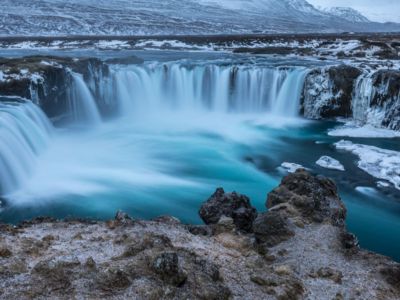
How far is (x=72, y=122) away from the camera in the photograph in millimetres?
20672

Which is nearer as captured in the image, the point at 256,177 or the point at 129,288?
the point at 129,288

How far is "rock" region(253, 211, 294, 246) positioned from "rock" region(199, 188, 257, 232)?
0.72m

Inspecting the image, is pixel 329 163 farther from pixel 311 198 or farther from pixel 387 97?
pixel 387 97

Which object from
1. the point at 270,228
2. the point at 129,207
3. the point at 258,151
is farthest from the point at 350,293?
the point at 258,151

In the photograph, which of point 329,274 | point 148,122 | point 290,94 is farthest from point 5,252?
point 290,94

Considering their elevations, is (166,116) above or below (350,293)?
A: below

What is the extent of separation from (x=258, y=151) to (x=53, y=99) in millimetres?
8814

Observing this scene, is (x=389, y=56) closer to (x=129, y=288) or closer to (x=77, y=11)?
(x=129, y=288)

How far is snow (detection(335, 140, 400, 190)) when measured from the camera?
580 inches

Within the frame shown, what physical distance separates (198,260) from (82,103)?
1637 centimetres

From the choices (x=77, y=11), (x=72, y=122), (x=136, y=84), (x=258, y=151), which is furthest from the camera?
(x=77, y=11)

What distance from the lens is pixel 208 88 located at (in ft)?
86.1

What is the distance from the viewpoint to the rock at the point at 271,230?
25.9 ft

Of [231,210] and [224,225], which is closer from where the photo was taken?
[224,225]
